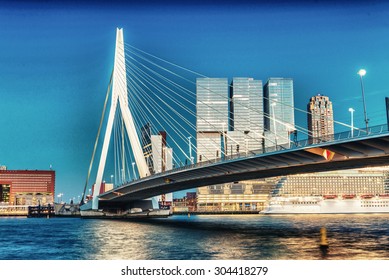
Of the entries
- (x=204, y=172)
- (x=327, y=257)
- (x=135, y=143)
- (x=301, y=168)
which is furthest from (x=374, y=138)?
(x=135, y=143)

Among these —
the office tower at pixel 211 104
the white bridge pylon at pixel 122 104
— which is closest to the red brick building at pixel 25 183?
the office tower at pixel 211 104

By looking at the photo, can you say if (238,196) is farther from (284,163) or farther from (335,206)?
(284,163)

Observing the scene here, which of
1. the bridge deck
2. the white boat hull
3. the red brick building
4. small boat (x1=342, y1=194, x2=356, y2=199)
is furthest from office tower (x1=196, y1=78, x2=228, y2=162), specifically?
the red brick building

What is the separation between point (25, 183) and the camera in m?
147

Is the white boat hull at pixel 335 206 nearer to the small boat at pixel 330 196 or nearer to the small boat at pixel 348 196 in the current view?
the small boat at pixel 330 196

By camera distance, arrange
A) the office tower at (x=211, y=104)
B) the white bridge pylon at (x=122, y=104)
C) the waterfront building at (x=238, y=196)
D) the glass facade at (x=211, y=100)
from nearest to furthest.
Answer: the office tower at (x=211, y=104) < the glass facade at (x=211, y=100) < the white bridge pylon at (x=122, y=104) < the waterfront building at (x=238, y=196)

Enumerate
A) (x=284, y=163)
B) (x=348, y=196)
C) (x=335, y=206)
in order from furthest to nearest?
(x=348, y=196) < (x=335, y=206) < (x=284, y=163)

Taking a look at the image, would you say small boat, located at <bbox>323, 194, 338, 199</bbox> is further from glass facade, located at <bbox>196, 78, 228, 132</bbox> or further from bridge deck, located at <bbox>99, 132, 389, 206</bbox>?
bridge deck, located at <bbox>99, 132, 389, 206</bbox>

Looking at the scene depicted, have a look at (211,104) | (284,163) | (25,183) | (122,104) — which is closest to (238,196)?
(211,104)

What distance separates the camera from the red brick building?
472 ft

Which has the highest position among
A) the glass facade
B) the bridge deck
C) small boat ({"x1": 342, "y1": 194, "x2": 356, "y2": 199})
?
the glass facade

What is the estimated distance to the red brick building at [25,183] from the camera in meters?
144
